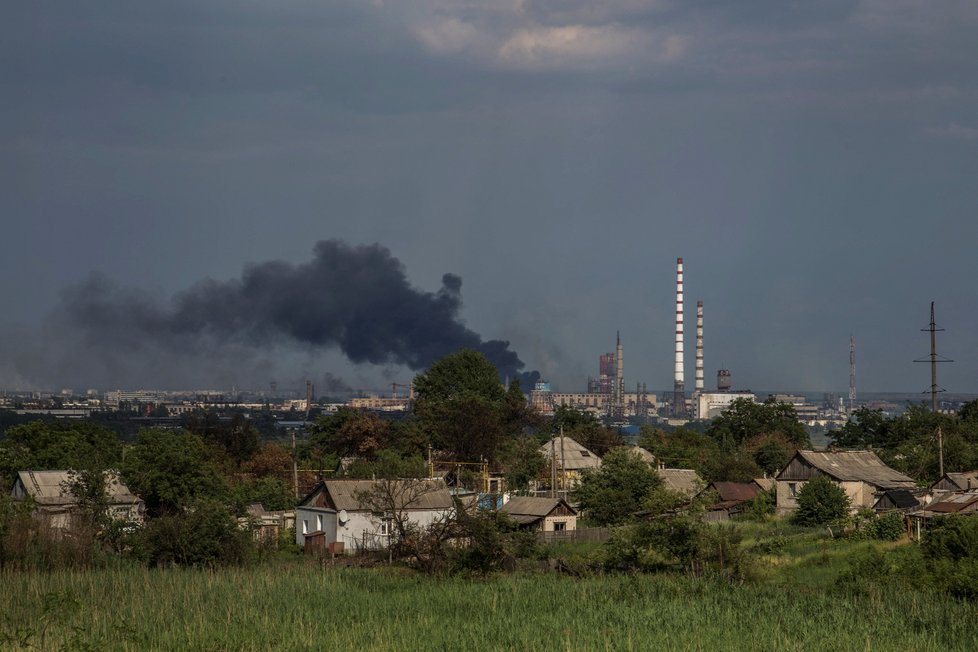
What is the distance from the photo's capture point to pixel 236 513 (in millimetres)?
45469

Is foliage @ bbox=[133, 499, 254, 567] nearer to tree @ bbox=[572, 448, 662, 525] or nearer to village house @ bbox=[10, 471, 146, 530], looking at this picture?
village house @ bbox=[10, 471, 146, 530]

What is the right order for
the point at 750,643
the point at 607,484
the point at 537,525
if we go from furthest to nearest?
the point at 607,484 → the point at 537,525 → the point at 750,643

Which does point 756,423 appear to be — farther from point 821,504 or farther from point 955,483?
point 821,504

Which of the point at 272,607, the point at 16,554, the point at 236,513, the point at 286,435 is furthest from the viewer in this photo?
the point at 286,435

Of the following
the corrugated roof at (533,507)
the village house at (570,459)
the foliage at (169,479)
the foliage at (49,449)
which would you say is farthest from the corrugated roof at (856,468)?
the foliage at (49,449)

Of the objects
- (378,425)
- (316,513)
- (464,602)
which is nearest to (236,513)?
(316,513)

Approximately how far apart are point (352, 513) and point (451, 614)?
19495 millimetres

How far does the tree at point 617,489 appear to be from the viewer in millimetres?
54906

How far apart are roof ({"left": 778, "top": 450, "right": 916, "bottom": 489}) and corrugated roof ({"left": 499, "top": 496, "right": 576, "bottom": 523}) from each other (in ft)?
46.8

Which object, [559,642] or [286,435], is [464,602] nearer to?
[559,642]

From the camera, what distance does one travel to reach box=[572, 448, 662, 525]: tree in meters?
54.9

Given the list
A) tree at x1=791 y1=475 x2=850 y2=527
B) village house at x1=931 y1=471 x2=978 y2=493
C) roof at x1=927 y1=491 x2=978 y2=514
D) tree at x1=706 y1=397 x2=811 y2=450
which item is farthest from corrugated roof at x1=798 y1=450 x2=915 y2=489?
tree at x1=706 y1=397 x2=811 y2=450

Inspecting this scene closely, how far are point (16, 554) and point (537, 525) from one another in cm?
2354

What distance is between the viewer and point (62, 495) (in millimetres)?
47594
